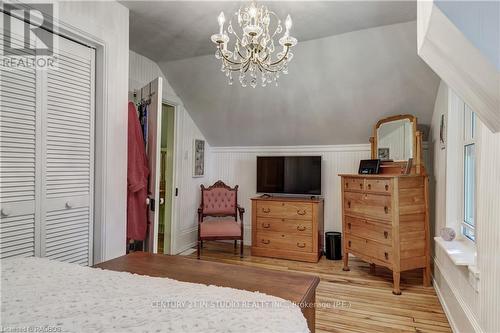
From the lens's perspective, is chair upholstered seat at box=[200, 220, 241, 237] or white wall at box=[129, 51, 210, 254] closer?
chair upholstered seat at box=[200, 220, 241, 237]

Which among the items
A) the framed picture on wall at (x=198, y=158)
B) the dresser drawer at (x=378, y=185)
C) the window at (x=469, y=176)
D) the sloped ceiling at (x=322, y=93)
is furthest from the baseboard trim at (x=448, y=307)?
the framed picture on wall at (x=198, y=158)

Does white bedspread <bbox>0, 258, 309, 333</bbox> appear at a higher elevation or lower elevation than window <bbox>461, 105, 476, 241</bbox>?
lower

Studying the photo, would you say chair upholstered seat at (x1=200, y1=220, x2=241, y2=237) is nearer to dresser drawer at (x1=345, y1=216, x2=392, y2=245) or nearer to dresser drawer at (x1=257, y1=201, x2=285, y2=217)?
dresser drawer at (x1=257, y1=201, x2=285, y2=217)

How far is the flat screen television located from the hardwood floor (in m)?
1.00

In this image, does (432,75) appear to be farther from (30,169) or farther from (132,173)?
(30,169)

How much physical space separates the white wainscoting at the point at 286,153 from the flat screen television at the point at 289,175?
0.19 meters

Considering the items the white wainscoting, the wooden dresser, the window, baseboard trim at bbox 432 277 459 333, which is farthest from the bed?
the white wainscoting

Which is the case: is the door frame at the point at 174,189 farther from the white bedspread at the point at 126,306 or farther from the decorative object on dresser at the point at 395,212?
the white bedspread at the point at 126,306

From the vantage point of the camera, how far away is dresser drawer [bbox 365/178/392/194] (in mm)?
2945

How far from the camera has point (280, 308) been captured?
83 cm

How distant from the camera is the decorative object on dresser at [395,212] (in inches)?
114

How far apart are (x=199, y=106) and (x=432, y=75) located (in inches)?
110

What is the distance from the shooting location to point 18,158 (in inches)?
67.9

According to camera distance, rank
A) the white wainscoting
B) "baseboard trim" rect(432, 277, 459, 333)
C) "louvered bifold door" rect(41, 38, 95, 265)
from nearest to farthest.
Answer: "louvered bifold door" rect(41, 38, 95, 265) < "baseboard trim" rect(432, 277, 459, 333) < the white wainscoting
